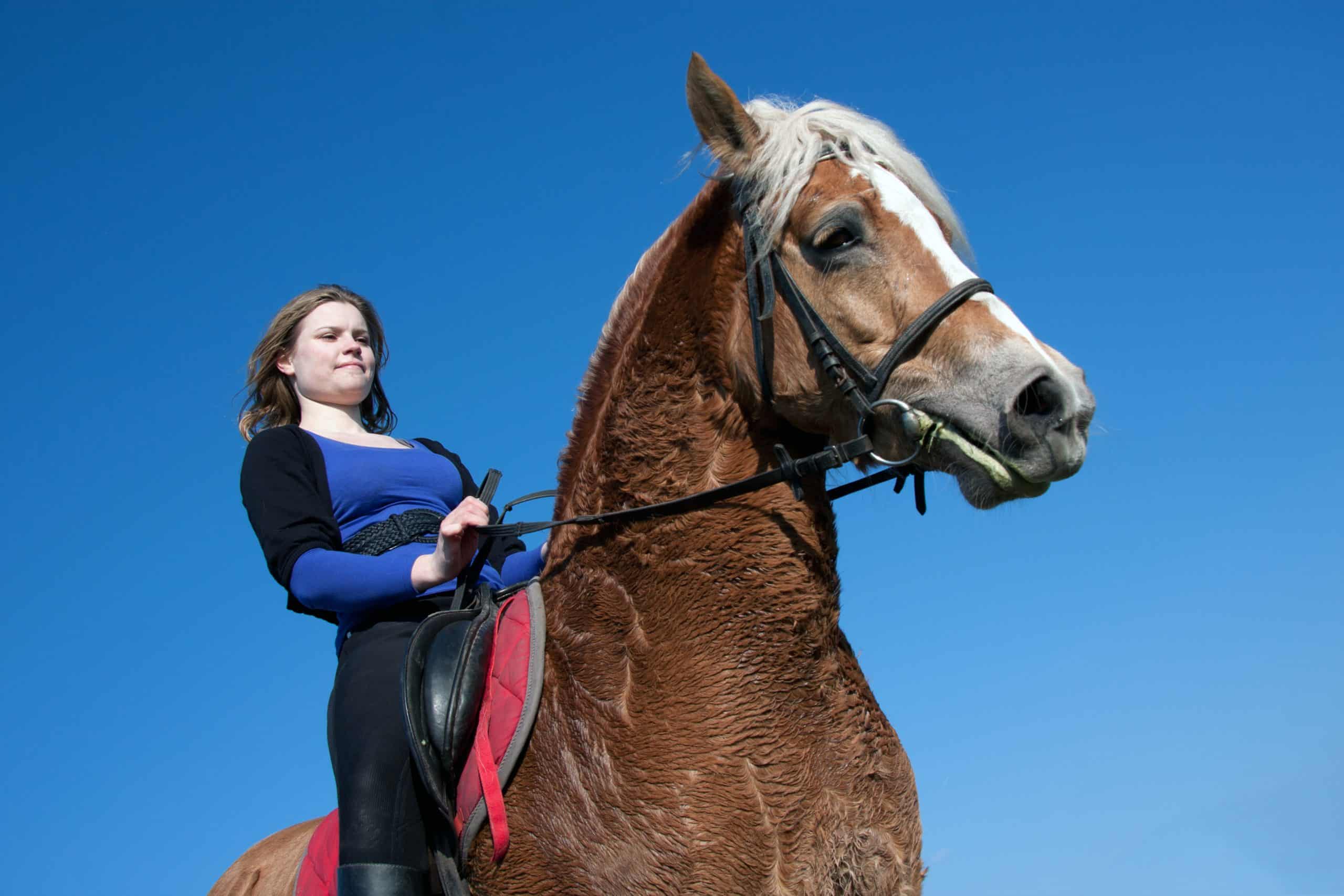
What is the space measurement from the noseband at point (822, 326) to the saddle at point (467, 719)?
129 centimetres

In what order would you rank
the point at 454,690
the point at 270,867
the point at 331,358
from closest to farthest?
the point at 454,690 → the point at 331,358 → the point at 270,867

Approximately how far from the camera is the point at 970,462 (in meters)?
3.27

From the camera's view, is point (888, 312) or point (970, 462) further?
point (888, 312)

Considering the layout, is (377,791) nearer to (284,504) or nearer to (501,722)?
(501,722)

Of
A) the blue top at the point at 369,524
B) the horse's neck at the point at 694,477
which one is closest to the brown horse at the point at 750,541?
the horse's neck at the point at 694,477

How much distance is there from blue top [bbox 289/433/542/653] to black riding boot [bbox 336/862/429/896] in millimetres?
886

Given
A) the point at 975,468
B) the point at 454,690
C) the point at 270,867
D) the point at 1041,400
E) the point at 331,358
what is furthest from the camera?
the point at 270,867

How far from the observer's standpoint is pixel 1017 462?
317 cm

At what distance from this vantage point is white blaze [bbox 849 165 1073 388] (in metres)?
3.30

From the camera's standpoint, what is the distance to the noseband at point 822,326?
11.0 ft

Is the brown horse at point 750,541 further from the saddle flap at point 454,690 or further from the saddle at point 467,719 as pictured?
the saddle flap at point 454,690

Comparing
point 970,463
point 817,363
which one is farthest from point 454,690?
point 970,463

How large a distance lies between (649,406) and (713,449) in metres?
0.27

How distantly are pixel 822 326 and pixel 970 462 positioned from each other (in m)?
0.67
